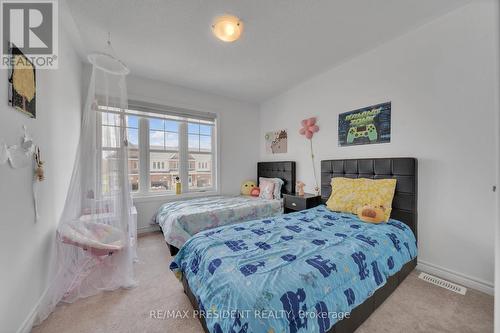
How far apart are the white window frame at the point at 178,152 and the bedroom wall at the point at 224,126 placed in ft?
0.25

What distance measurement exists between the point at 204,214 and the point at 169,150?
63.3 inches

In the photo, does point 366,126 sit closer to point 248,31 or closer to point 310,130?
point 310,130

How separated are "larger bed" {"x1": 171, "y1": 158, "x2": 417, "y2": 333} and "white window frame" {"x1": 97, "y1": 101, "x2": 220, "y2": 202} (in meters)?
2.10

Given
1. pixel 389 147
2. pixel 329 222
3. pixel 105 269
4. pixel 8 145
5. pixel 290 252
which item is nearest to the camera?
pixel 8 145

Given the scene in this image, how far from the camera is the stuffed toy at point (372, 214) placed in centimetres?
201

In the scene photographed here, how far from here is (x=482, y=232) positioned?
1761mm

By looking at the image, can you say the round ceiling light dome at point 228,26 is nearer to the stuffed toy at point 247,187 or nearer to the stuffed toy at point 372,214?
the stuffed toy at point 372,214

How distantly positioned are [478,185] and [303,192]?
6.73 ft

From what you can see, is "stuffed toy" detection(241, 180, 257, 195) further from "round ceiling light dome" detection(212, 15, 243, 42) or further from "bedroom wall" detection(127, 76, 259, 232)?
"round ceiling light dome" detection(212, 15, 243, 42)

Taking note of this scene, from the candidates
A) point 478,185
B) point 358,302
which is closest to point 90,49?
point 358,302

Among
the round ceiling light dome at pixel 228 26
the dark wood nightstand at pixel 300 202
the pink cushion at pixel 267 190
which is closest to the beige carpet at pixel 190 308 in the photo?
the dark wood nightstand at pixel 300 202

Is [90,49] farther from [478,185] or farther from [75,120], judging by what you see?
[478,185]

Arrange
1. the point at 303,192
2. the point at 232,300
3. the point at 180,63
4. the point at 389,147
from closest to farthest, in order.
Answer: the point at 232,300 → the point at 389,147 → the point at 180,63 → the point at 303,192
